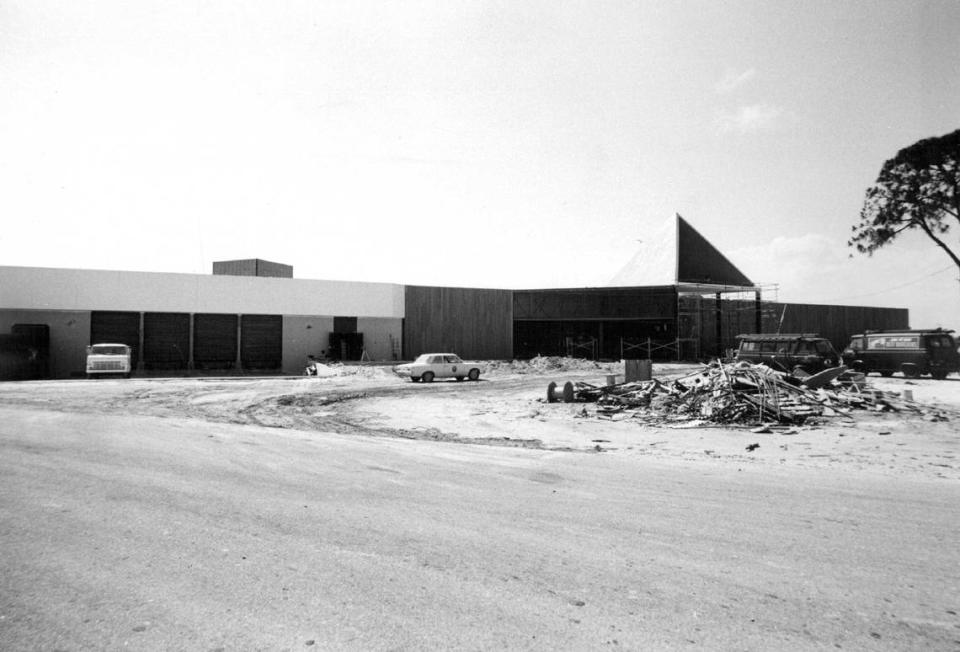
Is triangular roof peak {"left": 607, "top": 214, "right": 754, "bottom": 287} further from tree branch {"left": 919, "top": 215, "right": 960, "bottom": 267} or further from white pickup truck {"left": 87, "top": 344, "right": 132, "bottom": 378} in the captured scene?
white pickup truck {"left": 87, "top": 344, "right": 132, "bottom": 378}

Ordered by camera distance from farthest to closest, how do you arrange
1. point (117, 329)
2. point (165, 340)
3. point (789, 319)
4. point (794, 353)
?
point (789, 319)
point (165, 340)
point (117, 329)
point (794, 353)

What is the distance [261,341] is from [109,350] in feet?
28.3

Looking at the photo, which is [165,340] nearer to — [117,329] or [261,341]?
[117,329]

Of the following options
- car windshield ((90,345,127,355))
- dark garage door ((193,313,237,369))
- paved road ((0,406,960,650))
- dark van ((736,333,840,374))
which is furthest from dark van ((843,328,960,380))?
car windshield ((90,345,127,355))

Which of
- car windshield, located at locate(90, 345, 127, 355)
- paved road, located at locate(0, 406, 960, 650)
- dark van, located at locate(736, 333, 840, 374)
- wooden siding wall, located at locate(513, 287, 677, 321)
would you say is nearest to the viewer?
paved road, located at locate(0, 406, 960, 650)

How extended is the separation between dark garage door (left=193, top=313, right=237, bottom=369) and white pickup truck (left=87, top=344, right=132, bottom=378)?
4989mm

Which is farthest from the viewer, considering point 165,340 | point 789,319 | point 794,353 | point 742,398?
point 789,319

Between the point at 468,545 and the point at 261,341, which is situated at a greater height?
the point at 261,341

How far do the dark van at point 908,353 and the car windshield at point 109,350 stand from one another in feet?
118

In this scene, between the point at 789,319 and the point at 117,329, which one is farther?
the point at 789,319

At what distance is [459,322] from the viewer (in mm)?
40594

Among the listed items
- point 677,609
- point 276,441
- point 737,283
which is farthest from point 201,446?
point 737,283

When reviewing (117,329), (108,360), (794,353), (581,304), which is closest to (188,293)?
(117,329)

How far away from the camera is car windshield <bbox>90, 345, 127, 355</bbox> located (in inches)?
1148
